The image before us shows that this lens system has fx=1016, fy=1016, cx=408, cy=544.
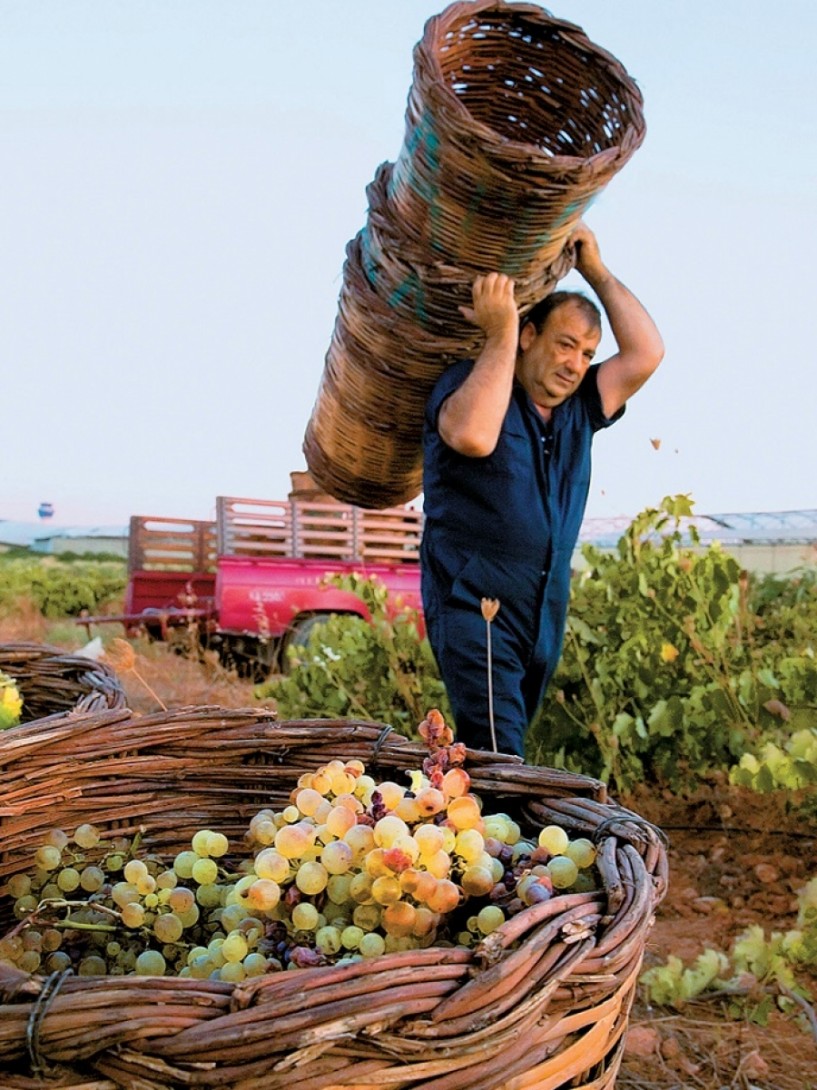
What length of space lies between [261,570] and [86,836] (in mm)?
6172

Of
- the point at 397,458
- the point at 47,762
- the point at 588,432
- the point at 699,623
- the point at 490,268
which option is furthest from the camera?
the point at 699,623

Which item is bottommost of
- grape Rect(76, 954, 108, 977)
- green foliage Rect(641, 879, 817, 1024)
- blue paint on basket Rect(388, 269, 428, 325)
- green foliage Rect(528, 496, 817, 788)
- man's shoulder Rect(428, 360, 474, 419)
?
green foliage Rect(641, 879, 817, 1024)

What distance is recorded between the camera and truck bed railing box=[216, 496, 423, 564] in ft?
26.8

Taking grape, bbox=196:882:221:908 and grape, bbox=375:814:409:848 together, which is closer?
grape, bbox=375:814:409:848

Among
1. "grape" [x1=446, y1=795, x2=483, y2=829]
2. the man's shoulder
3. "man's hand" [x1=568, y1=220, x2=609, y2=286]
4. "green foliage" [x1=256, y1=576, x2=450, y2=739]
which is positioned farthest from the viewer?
"green foliage" [x1=256, y1=576, x2=450, y2=739]

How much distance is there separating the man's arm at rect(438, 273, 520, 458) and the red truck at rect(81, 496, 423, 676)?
4287mm

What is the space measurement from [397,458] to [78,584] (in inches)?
571

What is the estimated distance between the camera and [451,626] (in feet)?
8.30

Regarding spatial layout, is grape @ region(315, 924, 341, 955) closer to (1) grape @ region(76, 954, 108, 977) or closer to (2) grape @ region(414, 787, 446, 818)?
(2) grape @ region(414, 787, 446, 818)

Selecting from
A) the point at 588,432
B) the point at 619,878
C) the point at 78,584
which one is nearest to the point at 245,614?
the point at 588,432

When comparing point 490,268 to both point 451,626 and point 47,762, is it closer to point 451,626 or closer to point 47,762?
point 451,626

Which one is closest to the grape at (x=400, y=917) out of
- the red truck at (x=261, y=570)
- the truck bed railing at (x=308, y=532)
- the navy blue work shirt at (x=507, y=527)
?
the navy blue work shirt at (x=507, y=527)

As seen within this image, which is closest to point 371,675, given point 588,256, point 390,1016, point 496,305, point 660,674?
point 660,674

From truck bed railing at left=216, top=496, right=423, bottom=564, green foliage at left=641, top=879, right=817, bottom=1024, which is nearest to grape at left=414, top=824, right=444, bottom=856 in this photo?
green foliage at left=641, top=879, right=817, bottom=1024
